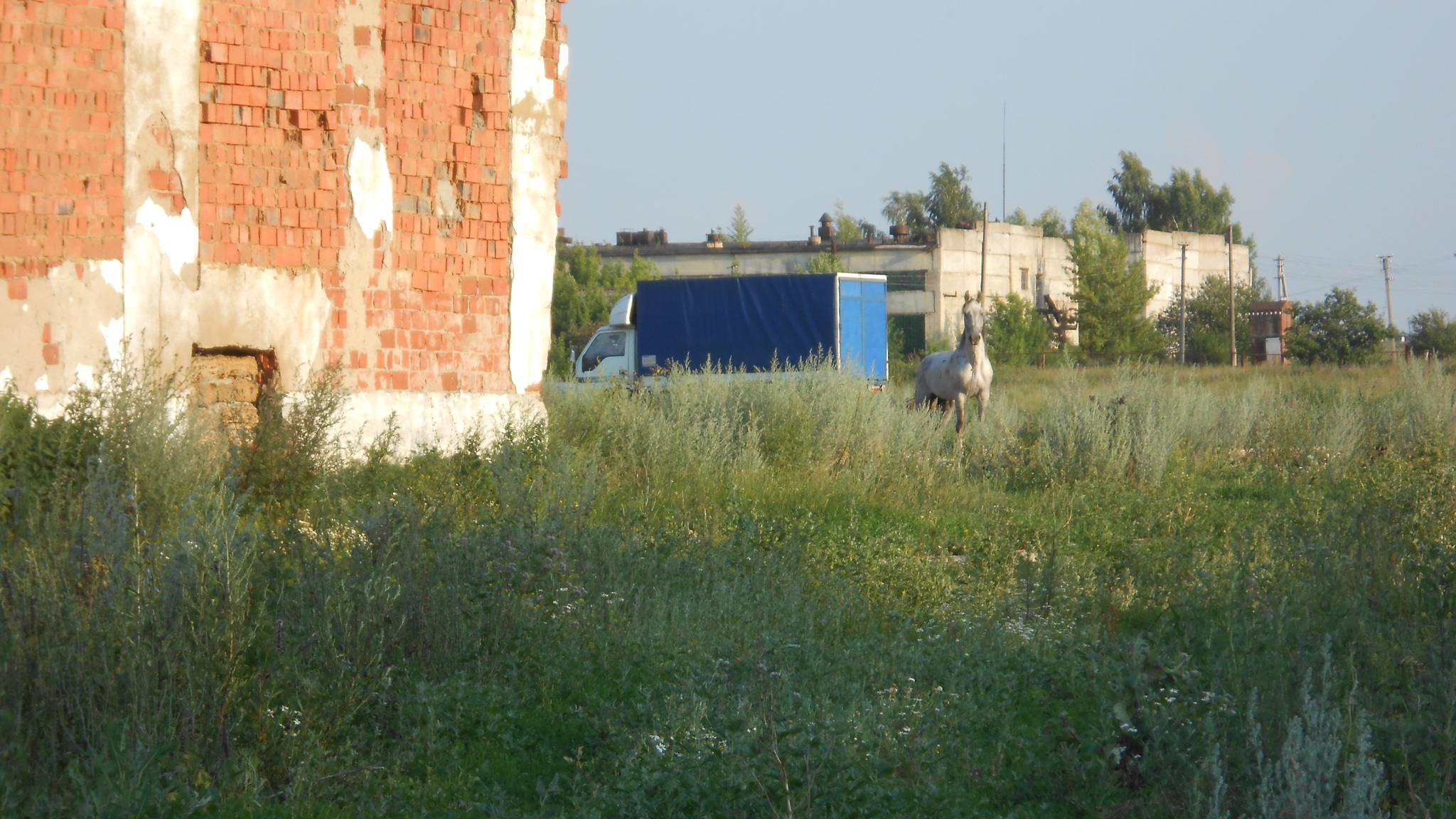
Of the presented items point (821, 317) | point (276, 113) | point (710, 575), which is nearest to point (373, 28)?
point (276, 113)

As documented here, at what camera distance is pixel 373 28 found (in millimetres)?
8945

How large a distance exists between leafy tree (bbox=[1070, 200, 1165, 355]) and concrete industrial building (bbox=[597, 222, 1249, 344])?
2.95 m

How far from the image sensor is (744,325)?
2362 centimetres

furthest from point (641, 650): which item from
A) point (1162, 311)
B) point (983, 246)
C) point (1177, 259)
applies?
point (1177, 259)

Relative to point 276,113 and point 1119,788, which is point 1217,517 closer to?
point 1119,788

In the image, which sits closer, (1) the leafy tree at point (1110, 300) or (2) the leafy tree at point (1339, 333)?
(2) the leafy tree at point (1339, 333)

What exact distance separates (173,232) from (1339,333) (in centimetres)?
4662

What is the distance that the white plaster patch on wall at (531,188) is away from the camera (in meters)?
9.76

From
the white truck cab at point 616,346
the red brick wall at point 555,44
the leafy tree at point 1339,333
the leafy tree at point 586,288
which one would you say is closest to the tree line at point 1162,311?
the leafy tree at point 1339,333

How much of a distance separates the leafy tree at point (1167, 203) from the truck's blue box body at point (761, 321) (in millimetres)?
62825

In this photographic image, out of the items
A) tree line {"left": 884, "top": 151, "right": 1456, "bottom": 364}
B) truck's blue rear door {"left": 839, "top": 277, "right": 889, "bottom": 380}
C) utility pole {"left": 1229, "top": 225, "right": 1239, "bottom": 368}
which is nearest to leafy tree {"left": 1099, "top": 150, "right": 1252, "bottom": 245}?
tree line {"left": 884, "top": 151, "right": 1456, "bottom": 364}

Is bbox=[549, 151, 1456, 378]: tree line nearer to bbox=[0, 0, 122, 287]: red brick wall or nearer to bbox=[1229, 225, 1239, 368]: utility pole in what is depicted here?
bbox=[1229, 225, 1239, 368]: utility pole

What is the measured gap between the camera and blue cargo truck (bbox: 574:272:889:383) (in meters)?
22.8

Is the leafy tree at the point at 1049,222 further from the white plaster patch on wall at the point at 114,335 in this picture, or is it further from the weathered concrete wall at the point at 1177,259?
the white plaster patch on wall at the point at 114,335
